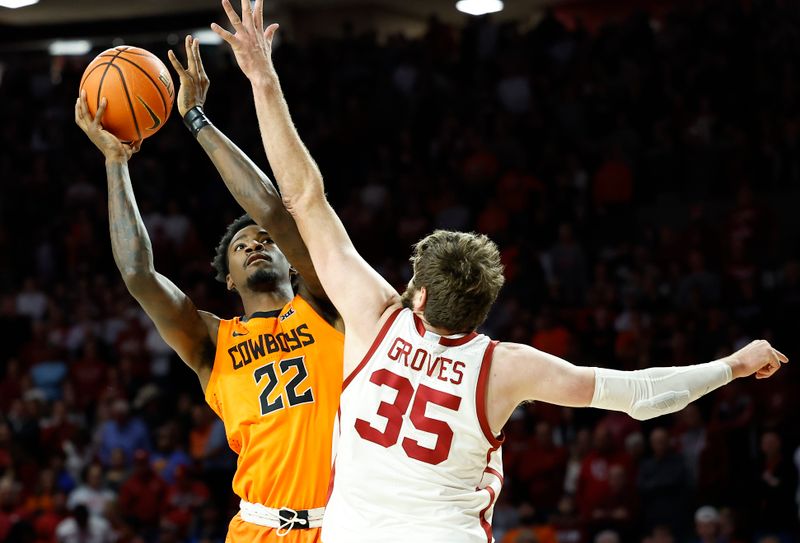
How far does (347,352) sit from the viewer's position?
12.6 feet

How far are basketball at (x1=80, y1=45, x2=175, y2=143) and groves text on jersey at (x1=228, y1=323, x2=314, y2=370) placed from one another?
104cm

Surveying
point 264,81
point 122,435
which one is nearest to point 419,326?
point 264,81

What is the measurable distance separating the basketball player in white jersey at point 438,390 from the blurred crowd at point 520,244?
640 centimetres

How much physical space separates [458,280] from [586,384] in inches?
21.6

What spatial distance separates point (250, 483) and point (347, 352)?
3.51 ft

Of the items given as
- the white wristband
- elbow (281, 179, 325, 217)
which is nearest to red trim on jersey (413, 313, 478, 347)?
the white wristband

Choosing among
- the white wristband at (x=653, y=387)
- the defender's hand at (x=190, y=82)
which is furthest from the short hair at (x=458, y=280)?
the defender's hand at (x=190, y=82)

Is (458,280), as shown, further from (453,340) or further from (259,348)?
(259,348)

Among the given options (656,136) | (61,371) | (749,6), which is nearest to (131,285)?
(61,371)

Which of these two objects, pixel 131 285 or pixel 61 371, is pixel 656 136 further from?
pixel 131 285

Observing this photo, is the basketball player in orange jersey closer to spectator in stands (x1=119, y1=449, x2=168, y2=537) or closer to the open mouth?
the open mouth

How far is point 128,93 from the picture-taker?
4.77m

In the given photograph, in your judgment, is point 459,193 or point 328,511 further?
point 459,193

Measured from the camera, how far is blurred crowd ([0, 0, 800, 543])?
10.5 m
